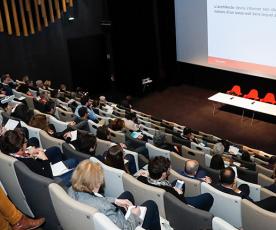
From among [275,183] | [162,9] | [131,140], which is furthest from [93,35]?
[275,183]

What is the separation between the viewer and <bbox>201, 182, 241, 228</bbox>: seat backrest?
12.1 feet

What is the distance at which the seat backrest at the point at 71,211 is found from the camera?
8.79 ft

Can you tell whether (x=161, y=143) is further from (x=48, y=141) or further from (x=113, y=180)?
(x=113, y=180)

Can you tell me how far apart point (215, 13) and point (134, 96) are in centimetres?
352

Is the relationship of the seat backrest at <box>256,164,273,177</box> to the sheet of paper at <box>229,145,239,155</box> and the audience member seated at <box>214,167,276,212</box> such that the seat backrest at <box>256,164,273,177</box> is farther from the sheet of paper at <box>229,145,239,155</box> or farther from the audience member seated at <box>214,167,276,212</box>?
the audience member seated at <box>214,167,276,212</box>

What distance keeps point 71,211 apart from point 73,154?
5.43 ft

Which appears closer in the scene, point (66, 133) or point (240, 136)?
point (66, 133)

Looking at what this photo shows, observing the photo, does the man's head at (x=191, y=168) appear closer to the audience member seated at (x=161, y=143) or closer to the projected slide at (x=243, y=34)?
the audience member seated at (x=161, y=143)

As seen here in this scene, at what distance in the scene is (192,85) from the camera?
42.8 feet

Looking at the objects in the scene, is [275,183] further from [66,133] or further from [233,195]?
[66,133]

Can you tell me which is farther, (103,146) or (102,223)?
(103,146)

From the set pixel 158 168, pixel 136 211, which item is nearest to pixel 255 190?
pixel 158 168

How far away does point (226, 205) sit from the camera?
3793 millimetres

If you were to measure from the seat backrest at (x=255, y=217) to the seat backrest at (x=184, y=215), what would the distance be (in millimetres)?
636
